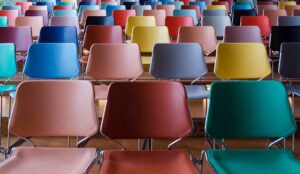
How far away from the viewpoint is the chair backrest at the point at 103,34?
6.01 m

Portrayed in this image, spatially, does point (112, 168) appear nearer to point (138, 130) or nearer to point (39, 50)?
point (138, 130)

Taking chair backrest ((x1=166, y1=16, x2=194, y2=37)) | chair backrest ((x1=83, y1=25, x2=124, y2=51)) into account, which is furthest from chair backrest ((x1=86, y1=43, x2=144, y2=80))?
chair backrest ((x1=166, y1=16, x2=194, y2=37))

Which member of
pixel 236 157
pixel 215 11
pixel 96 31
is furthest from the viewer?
Answer: pixel 215 11

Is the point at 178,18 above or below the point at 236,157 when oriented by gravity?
above

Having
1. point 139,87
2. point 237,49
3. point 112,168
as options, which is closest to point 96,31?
point 237,49

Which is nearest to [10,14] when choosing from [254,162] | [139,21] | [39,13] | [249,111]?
[39,13]

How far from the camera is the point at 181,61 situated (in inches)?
183

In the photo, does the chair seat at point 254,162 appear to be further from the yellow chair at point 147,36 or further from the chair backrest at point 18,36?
the chair backrest at point 18,36

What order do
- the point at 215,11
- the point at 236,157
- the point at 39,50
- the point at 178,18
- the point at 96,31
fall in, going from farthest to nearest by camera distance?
the point at 215,11
the point at 178,18
the point at 96,31
the point at 39,50
the point at 236,157

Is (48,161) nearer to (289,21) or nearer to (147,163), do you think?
(147,163)

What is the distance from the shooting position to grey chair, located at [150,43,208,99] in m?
4.65

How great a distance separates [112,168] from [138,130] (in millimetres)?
380

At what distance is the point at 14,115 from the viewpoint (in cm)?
327

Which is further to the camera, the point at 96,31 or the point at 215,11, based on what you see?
the point at 215,11
